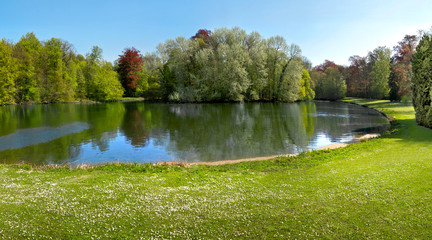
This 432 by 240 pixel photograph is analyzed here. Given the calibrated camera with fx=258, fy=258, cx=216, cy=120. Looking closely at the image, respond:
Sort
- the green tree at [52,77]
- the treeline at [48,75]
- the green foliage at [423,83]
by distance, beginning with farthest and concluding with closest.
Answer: the green tree at [52,77] → the treeline at [48,75] → the green foliage at [423,83]

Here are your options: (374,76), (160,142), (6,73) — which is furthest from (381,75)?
(6,73)

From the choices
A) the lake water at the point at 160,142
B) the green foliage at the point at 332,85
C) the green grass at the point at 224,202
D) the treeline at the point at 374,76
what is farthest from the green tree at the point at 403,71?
the green grass at the point at 224,202

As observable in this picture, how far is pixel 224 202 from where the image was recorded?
8734 mm

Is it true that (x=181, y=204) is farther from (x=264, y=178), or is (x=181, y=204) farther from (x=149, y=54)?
(x=149, y=54)

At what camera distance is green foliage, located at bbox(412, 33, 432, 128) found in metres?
24.1

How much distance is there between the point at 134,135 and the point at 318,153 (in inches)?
748

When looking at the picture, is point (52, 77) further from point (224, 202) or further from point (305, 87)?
point (224, 202)

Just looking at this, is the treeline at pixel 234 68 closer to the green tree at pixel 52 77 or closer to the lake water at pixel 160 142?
the green tree at pixel 52 77

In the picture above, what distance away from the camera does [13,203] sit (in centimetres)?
851

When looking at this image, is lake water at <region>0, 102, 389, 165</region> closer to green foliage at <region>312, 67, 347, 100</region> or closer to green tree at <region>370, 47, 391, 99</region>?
green tree at <region>370, 47, 391, 99</region>

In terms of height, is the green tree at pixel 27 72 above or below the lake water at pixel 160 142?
above

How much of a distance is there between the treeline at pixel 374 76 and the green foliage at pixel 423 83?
3477cm

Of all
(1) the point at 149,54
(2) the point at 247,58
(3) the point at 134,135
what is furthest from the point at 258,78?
(3) the point at 134,135

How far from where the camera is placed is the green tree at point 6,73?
6881 cm
